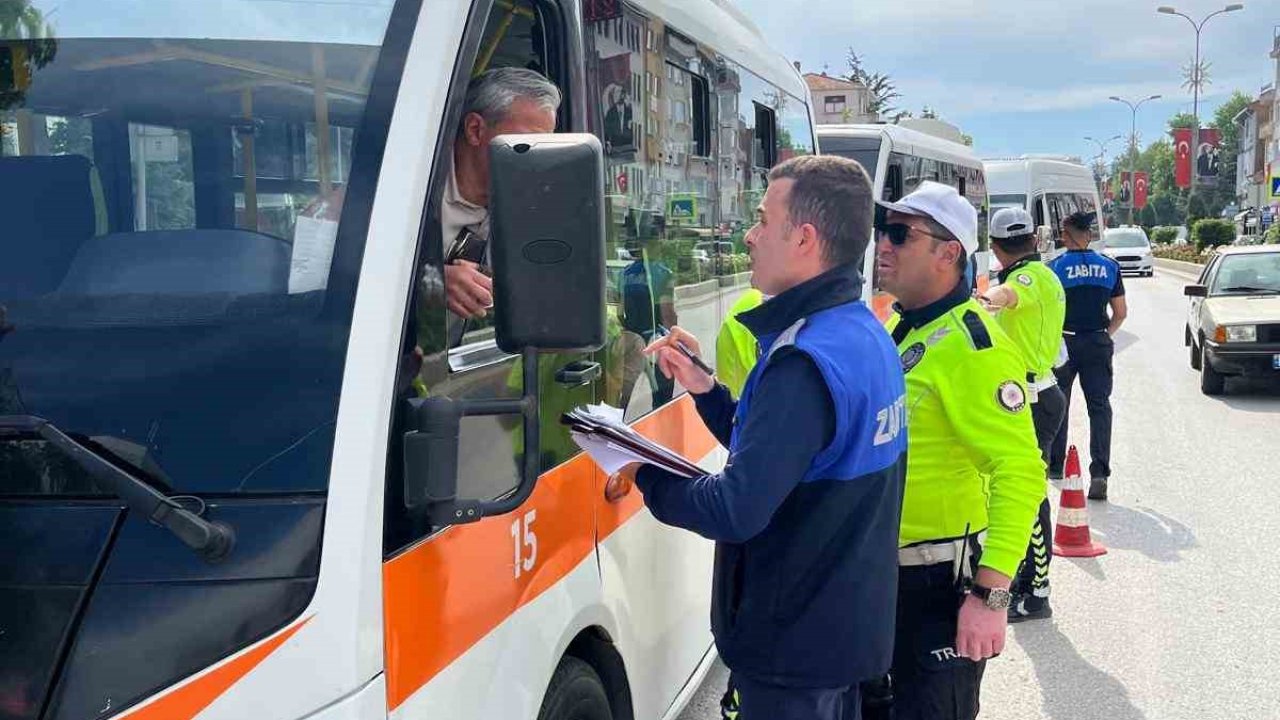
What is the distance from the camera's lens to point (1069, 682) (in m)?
5.19

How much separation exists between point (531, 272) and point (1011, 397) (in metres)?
1.70

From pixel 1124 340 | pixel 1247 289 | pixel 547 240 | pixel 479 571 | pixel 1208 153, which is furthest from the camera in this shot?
pixel 1208 153

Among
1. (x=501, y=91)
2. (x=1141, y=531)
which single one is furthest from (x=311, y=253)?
(x=1141, y=531)

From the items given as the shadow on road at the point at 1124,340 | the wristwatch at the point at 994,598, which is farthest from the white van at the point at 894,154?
the wristwatch at the point at 994,598

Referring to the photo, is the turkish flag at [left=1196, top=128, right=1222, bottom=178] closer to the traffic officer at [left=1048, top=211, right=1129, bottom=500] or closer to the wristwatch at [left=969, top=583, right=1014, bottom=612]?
the traffic officer at [left=1048, top=211, right=1129, bottom=500]

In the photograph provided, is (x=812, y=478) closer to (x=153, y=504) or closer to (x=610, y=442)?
(x=610, y=442)

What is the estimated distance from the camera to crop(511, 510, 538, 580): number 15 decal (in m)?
2.43

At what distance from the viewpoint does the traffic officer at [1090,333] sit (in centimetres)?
813

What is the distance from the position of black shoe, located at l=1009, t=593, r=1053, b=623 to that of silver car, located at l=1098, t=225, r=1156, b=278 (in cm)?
3200

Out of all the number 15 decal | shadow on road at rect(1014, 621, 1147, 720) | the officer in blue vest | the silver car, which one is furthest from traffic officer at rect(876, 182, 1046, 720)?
the silver car

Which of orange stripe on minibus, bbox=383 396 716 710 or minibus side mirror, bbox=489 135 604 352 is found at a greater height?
minibus side mirror, bbox=489 135 604 352

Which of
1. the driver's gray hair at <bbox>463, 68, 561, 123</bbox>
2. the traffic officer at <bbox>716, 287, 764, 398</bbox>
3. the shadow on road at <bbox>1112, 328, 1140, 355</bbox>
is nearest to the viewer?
the driver's gray hair at <bbox>463, 68, 561, 123</bbox>

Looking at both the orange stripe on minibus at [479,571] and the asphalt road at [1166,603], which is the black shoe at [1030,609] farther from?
the orange stripe on minibus at [479,571]

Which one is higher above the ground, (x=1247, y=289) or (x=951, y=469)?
(x=951, y=469)
